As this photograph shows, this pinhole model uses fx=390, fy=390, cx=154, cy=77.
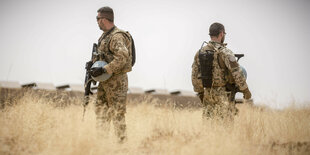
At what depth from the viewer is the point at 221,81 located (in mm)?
5809

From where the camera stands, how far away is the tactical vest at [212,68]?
229 inches

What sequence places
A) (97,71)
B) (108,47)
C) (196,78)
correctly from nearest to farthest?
(97,71), (108,47), (196,78)

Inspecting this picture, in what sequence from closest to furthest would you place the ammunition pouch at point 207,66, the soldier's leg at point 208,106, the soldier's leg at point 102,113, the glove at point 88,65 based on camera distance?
the soldier's leg at point 102,113
the glove at point 88,65
the ammunition pouch at point 207,66
the soldier's leg at point 208,106

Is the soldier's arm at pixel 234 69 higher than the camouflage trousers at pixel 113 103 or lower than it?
higher

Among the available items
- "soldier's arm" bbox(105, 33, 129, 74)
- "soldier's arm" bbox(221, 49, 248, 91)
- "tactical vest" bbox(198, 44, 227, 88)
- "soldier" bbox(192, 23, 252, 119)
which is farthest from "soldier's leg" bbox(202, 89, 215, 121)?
"soldier's arm" bbox(105, 33, 129, 74)

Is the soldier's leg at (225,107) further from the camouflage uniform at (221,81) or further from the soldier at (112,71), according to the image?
the soldier at (112,71)

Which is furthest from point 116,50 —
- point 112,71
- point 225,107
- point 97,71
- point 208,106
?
point 225,107

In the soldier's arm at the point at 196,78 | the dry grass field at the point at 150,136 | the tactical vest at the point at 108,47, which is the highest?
the tactical vest at the point at 108,47

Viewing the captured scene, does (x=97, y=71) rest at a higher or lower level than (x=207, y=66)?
lower

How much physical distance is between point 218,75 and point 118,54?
1555 mm

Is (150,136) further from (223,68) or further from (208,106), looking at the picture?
(223,68)

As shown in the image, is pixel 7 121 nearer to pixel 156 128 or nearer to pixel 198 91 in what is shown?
pixel 156 128

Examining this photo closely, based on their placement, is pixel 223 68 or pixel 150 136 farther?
pixel 223 68

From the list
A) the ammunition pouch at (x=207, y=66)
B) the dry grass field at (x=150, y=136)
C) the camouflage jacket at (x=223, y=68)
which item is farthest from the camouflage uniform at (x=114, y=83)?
the camouflage jacket at (x=223, y=68)
